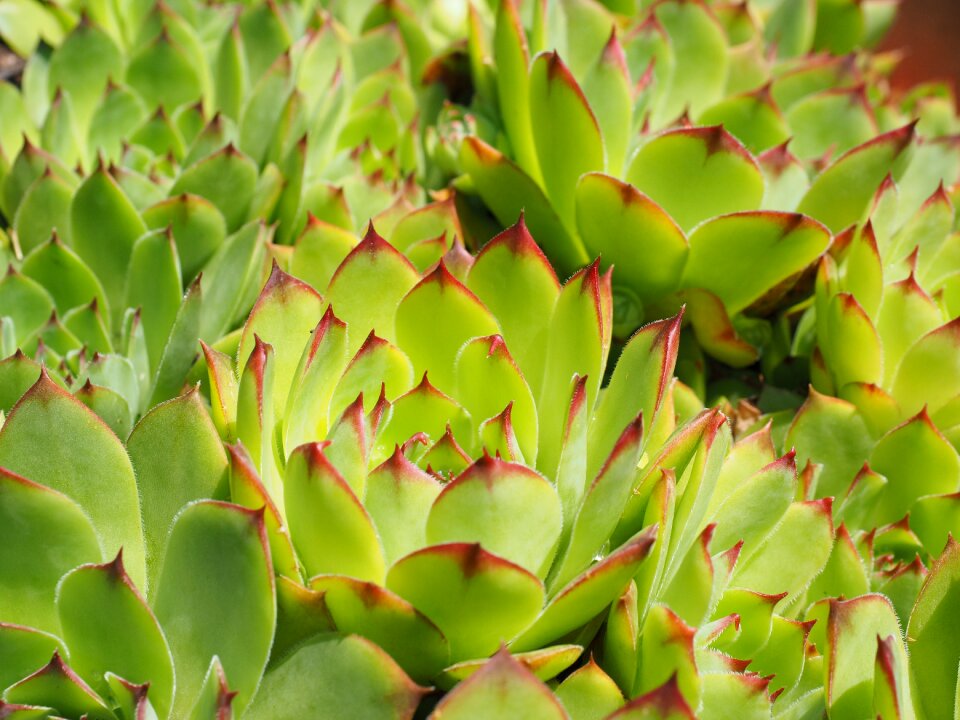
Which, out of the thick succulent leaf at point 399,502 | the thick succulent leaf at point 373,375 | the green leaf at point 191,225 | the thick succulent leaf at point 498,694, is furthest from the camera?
the green leaf at point 191,225

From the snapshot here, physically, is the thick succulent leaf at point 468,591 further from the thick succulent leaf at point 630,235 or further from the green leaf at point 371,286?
the thick succulent leaf at point 630,235

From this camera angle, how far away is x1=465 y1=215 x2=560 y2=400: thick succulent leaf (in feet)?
2.77

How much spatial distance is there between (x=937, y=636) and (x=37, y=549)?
24.7 inches

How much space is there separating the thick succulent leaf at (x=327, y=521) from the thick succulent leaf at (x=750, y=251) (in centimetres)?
48

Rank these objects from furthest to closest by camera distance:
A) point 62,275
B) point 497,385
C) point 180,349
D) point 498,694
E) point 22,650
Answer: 1. point 62,275
2. point 180,349
3. point 497,385
4. point 22,650
5. point 498,694

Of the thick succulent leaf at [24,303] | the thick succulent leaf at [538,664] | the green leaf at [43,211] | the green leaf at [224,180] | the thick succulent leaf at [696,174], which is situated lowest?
the thick succulent leaf at [538,664]

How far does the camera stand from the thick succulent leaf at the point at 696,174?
3.22ft

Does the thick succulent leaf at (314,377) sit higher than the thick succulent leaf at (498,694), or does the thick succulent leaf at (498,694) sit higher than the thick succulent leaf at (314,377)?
the thick succulent leaf at (314,377)

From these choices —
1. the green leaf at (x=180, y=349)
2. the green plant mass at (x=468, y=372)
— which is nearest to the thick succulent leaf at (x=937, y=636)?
the green plant mass at (x=468, y=372)

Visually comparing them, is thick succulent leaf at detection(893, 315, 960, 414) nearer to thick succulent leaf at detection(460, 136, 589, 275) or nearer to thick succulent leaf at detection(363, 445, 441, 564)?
thick succulent leaf at detection(460, 136, 589, 275)

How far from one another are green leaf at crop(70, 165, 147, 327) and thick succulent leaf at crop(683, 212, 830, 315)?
0.55m

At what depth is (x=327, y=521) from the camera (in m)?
0.67

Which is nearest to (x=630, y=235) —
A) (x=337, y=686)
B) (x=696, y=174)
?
(x=696, y=174)

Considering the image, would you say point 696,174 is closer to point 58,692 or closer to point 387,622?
point 387,622
